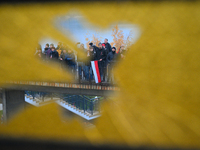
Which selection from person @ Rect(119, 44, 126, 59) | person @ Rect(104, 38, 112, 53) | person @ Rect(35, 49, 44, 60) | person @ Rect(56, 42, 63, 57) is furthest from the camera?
person @ Rect(35, 49, 44, 60)

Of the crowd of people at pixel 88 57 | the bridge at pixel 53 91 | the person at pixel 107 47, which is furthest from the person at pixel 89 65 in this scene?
the person at pixel 107 47

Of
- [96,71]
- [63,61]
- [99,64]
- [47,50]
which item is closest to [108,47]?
[99,64]

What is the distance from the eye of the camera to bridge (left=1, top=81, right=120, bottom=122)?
3.38 metres

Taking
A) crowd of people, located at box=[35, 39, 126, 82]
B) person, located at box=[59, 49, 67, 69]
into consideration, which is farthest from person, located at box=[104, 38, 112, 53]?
person, located at box=[59, 49, 67, 69]

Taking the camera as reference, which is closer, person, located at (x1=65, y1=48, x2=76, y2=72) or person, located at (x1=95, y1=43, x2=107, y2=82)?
person, located at (x1=95, y1=43, x2=107, y2=82)

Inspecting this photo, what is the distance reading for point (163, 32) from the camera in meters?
3.00

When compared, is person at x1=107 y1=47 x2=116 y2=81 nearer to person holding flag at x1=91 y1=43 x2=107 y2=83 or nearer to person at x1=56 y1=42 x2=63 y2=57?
person holding flag at x1=91 y1=43 x2=107 y2=83

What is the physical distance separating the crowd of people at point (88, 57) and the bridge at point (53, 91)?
0.15m

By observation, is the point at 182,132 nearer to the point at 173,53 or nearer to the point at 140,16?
the point at 173,53

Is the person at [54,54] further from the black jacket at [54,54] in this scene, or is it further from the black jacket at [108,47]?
the black jacket at [108,47]

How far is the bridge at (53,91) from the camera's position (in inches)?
133

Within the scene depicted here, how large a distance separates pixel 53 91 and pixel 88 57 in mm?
868

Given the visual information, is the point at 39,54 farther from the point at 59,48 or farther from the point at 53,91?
the point at 53,91

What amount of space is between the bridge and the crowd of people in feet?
0.49
